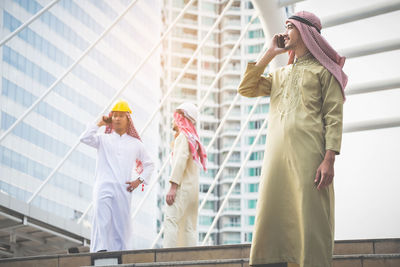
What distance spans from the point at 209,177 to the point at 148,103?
1487 cm

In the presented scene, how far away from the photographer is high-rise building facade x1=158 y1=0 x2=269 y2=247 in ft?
270

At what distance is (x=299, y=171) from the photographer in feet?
12.8

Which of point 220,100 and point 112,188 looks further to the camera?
point 220,100

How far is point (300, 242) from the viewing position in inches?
149

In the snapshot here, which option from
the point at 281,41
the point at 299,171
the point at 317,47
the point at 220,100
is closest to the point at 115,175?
the point at 281,41

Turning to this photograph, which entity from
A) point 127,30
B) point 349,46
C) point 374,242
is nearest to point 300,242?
point 374,242

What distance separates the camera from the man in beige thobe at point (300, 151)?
380 cm

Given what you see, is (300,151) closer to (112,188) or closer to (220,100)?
(112,188)

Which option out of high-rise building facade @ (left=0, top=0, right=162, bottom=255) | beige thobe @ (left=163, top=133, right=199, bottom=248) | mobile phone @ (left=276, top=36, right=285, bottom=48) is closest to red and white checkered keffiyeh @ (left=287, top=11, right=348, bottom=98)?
mobile phone @ (left=276, top=36, right=285, bottom=48)

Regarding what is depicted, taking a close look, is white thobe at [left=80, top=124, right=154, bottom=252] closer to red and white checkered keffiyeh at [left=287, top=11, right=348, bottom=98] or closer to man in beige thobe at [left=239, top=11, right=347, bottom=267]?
man in beige thobe at [left=239, top=11, right=347, bottom=267]

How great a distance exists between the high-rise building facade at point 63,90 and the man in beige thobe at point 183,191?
40658mm

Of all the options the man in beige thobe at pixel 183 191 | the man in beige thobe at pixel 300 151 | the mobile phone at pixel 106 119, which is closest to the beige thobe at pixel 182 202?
the man in beige thobe at pixel 183 191

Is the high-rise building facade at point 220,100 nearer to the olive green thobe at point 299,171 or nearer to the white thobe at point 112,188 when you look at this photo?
the white thobe at point 112,188

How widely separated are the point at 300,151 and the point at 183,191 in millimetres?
3685
